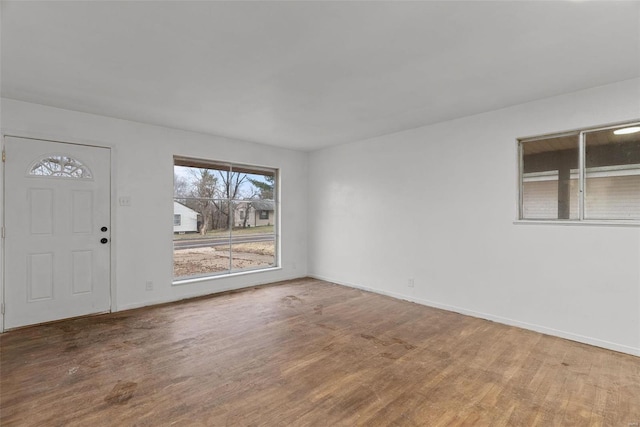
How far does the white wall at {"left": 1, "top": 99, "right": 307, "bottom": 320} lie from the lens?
3.63 meters

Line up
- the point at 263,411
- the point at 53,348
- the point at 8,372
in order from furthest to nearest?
the point at 53,348
the point at 8,372
the point at 263,411

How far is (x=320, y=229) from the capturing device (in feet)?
19.8

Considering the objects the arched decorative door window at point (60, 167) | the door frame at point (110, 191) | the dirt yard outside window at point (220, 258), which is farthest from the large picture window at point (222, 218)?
the arched decorative door window at point (60, 167)

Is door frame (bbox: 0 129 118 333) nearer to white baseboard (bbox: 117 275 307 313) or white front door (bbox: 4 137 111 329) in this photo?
white front door (bbox: 4 137 111 329)

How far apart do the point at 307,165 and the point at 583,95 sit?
432 cm

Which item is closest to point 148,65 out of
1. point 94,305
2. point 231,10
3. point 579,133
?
point 231,10

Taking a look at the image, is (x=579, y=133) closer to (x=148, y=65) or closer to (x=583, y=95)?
(x=583, y=95)

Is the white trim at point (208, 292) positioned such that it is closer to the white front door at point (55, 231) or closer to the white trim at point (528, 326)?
the white front door at point (55, 231)

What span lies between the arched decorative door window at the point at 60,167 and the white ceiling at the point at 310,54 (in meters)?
0.63

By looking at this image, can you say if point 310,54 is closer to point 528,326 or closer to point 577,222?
point 577,222

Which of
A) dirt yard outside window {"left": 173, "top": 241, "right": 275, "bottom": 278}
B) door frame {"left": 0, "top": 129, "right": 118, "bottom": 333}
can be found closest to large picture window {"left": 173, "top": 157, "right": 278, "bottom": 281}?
dirt yard outside window {"left": 173, "top": 241, "right": 275, "bottom": 278}

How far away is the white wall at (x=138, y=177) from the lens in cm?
363

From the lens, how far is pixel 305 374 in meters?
2.50

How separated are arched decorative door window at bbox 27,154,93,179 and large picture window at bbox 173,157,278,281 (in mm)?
1167
